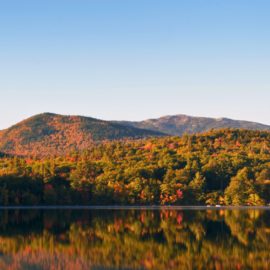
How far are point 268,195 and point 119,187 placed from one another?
2381 inches

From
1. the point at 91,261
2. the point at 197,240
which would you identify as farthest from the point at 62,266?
the point at 197,240

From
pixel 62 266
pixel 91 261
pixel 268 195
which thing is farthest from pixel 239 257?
pixel 268 195

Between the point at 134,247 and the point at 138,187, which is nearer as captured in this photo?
the point at 134,247

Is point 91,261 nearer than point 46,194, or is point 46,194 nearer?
point 91,261

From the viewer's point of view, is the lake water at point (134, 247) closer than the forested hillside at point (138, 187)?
Yes

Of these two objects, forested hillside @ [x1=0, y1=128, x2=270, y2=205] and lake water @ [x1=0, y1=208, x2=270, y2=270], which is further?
forested hillside @ [x1=0, y1=128, x2=270, y2=205]

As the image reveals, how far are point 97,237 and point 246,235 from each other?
2038cm

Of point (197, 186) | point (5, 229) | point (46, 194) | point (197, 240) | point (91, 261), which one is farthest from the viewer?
point (197, 186)

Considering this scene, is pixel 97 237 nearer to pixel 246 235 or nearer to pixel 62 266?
pixel 62 266

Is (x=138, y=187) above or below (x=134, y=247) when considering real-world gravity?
below

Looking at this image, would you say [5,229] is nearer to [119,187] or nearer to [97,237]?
[97,237]

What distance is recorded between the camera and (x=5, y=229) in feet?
198

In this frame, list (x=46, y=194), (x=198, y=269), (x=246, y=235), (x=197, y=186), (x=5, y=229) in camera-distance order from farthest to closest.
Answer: (x=197, y=186) < (x=46, y=194) < (x=5, y=229) < (x=246, y=235) < (x=198, y=269)

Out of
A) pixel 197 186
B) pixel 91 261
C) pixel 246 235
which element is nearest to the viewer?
pixel 91 261
